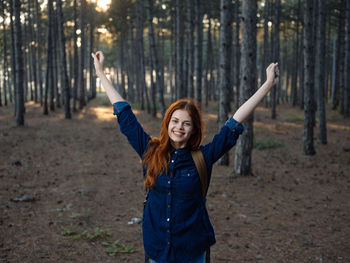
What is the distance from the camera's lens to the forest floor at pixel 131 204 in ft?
17.6

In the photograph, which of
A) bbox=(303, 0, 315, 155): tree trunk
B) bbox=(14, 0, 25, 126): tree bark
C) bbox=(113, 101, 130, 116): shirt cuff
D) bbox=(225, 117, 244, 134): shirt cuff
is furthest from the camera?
bbox=(14, 0, 25, 126): tree bark

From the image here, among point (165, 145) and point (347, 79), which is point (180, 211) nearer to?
point (165, 145)

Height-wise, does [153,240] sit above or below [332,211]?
above

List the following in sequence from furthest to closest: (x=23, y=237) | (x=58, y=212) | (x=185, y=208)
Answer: (x=58, y=212) → (x=23, y=237) → (x=185, y=208)

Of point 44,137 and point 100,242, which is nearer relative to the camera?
point 100,242

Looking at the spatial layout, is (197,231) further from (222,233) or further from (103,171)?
(103,171)

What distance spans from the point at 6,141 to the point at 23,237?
8761mm

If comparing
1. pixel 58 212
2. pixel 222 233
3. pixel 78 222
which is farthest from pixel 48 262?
pixel 222 233

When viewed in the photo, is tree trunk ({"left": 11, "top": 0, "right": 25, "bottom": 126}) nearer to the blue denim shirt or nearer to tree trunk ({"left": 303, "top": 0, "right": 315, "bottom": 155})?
tree trunk ({"left": 303, "top": 0, "right": 315, "bottom": 155})

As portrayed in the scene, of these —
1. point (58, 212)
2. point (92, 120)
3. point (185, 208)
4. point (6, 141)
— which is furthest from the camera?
point (92, 120)

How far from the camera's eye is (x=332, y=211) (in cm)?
714

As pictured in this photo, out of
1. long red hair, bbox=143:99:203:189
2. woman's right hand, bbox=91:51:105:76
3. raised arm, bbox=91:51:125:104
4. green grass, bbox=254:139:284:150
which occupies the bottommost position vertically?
green grass, bbox=254:139:284:150

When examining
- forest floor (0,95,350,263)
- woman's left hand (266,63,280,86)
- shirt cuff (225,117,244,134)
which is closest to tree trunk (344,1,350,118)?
forest floor (0,95,350,263)

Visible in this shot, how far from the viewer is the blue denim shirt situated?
2.38 metres
